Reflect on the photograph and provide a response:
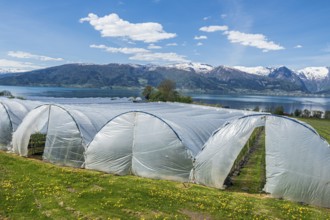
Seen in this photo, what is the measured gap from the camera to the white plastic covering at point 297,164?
54.6 ft

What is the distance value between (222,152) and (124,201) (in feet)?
24.1

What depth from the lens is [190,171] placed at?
794 inches

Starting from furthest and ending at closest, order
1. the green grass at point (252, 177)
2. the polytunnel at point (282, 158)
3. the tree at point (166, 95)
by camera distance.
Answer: the tree at point (166, 95) < the green grass at point (252, 177) < the polytunnel at point (282, 158)

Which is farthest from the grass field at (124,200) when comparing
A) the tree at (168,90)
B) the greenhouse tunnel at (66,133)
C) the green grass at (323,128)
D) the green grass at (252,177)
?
the tree at (168,90)

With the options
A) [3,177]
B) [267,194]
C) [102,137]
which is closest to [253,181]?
[267,194]

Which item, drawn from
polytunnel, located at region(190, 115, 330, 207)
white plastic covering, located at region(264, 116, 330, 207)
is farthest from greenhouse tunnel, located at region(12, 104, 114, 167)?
white plastic covering, located at region(264, 116, 330, 207)

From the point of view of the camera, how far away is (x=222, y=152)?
19250 millimetres

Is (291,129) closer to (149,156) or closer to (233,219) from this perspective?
(233,219)

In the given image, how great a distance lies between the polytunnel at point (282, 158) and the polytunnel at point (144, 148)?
1.37m

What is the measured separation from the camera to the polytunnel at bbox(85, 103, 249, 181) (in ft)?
67.4

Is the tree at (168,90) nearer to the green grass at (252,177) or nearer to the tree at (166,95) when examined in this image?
the tree at (166,95)

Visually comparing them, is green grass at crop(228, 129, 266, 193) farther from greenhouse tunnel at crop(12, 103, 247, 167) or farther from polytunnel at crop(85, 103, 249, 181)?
greenhouse tunnel at crop(12, 103, 247, 167)

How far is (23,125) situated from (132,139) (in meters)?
11.1

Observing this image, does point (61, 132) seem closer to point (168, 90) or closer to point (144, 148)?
point (144, 148)
